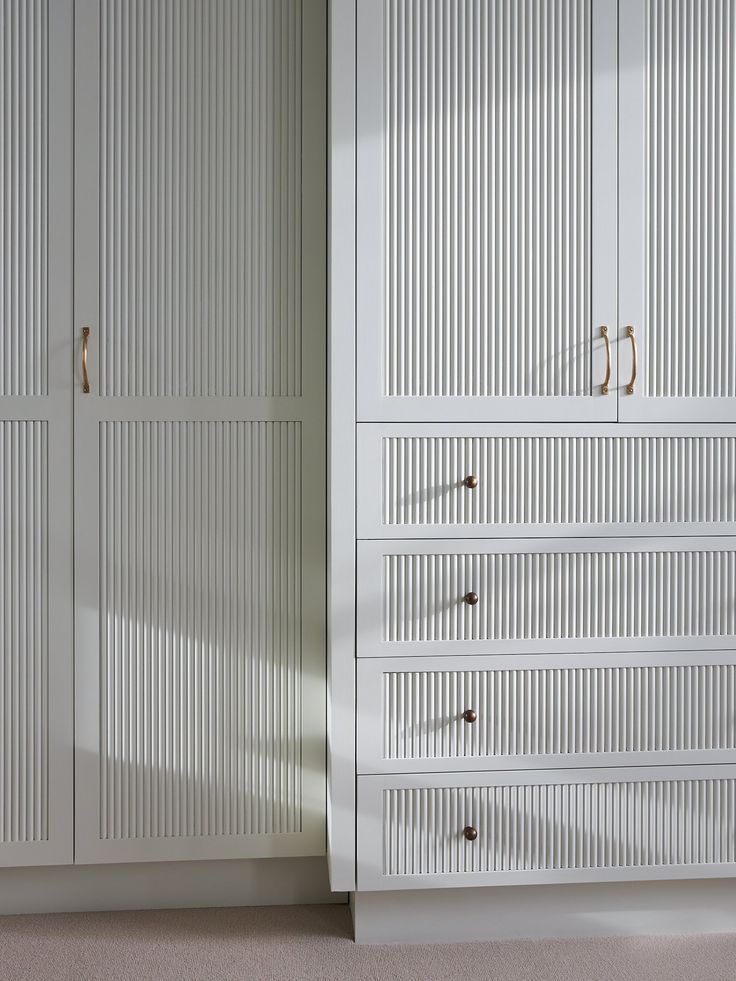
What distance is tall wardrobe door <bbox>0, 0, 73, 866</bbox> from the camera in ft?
6.40

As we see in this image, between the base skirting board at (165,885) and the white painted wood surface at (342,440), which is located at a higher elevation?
the white painted wood surface at (342,440)

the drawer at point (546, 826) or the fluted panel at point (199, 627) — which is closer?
the drawer at point (546, 826)

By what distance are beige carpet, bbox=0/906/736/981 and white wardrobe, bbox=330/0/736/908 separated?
174 mm

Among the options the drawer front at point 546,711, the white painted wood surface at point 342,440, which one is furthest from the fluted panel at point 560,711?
the white painted wood surface at point 342,440

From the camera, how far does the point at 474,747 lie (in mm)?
1890

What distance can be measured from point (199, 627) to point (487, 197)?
1.19 m

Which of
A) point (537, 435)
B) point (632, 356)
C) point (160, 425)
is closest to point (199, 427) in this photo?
point (160, 425)

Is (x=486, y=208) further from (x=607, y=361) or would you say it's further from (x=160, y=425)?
(x=160, y=425)

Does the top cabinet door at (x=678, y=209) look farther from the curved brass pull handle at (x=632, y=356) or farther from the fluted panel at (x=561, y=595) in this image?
the fluted panel at (x=561, y=595)

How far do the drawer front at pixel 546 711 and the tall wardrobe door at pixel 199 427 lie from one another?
0.81 feet

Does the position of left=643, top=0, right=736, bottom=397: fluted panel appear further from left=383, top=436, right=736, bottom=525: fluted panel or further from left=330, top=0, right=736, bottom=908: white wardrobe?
left=383, top=436, right=736, bottom=525: fluted panel

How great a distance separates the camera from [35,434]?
197cm

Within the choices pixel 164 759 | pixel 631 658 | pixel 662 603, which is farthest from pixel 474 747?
pixel 164 759

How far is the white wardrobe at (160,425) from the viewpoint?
1965 millimetres
